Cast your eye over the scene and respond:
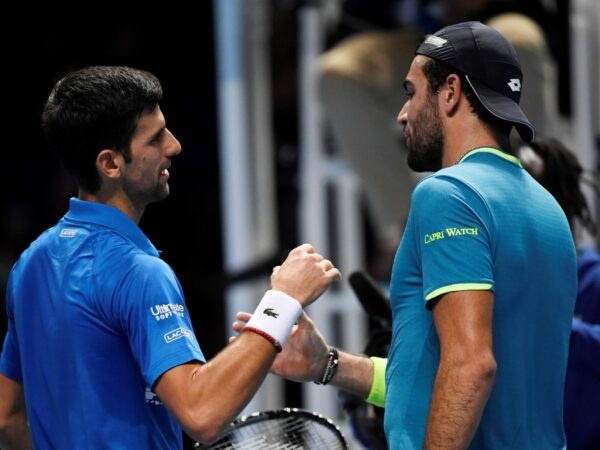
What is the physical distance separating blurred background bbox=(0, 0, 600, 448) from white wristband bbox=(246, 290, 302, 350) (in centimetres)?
210

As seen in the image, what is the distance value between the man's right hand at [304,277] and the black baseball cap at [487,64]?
1.44 feet

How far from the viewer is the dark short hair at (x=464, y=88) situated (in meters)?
2.46

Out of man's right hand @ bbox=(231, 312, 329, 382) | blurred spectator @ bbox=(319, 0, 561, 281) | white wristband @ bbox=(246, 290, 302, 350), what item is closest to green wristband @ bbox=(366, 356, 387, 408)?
man's right hand @ bbox=(231, 312, 329, 382)

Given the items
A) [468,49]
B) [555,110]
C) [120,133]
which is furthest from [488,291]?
[555,110]

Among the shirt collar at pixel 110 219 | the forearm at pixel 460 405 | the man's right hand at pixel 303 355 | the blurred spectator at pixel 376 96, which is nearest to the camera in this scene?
the forearm at pixel 460 405

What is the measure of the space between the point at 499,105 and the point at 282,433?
2.84 ft

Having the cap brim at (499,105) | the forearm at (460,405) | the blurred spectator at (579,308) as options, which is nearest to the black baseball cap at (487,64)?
the cap brim at (499,105)

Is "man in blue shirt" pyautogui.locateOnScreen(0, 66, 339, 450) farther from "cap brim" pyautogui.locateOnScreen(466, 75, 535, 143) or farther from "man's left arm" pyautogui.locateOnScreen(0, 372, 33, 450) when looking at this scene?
"cap brim" pyautogui.locateOnScreen(466, 75, 535, 143)

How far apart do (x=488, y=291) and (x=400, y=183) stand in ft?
9.95

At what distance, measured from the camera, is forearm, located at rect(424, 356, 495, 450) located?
223 centimetres

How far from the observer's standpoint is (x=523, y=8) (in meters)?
4.81

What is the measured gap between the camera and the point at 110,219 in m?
2.45

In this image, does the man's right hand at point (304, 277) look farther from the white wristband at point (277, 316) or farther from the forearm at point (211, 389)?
the forearm at point (211, 389)

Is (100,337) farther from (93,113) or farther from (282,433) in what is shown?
(282,433)
